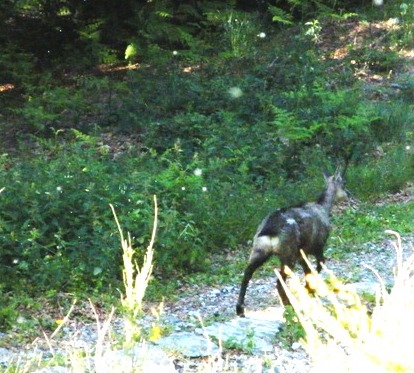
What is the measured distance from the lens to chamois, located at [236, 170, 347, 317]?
834 centimetres

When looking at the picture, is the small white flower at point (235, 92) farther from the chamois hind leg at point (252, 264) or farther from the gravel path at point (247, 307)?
the chamois hind leg at point (252, 264)

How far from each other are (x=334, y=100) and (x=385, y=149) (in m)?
1.33

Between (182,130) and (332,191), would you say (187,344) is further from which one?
(182,130)

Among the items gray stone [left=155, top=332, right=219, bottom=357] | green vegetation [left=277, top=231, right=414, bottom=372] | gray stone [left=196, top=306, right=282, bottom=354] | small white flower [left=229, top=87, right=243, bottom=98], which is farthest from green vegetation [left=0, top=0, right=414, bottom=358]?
green vegetation [left=277, top=231, right=414, bottom=372]

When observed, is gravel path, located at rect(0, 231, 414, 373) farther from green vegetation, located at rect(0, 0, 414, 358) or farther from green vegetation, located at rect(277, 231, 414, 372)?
green vegetation, located at rect(277, 231, 414, 372)

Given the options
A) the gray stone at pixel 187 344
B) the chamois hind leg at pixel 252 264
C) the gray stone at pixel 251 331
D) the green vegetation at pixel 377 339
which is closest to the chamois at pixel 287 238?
the chamois hind leg at pixel 252 264

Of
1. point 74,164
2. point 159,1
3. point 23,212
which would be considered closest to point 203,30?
point 159,1

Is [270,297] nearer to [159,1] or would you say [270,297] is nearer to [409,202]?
[409,202]

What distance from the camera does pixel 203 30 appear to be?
63.4 ft

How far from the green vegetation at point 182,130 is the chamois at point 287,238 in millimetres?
818

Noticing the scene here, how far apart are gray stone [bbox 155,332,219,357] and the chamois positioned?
1073 mm

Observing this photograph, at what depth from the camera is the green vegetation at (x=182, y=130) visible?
9453 mm

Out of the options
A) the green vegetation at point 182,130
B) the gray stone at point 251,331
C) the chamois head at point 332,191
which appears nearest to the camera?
the gray stone at point 251,331

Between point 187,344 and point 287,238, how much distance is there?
168 centimetres
